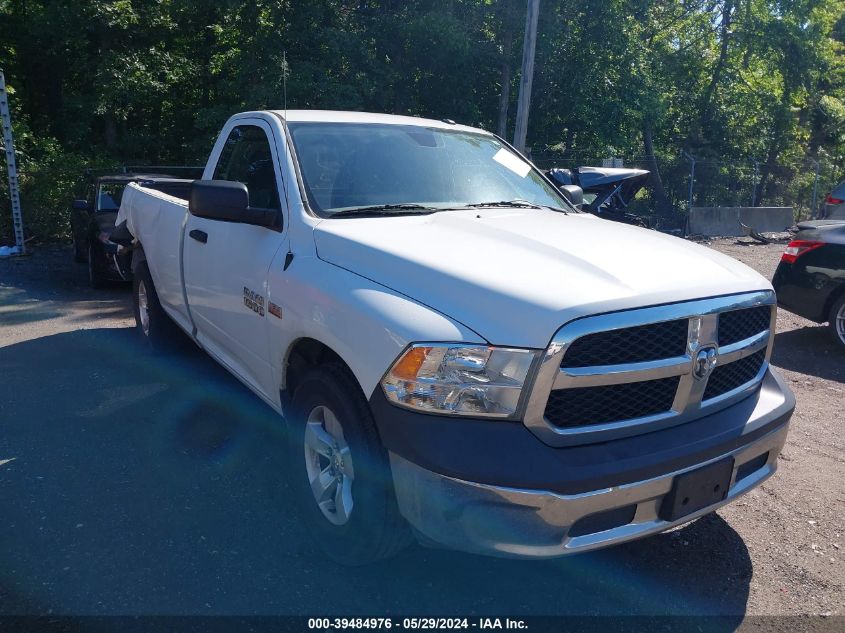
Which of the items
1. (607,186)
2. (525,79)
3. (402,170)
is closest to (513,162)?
(402,170)

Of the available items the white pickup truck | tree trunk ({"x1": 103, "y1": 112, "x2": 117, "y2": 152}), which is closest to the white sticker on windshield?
the white pickup truck

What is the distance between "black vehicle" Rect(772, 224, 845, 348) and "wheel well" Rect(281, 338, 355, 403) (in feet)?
18.9

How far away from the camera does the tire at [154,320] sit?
20.0 ft

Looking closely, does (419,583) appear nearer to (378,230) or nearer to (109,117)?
(378,230)

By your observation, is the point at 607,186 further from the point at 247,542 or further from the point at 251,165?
the point at 247,542

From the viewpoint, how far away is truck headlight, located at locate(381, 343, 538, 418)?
2.45 meters

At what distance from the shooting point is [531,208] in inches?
164

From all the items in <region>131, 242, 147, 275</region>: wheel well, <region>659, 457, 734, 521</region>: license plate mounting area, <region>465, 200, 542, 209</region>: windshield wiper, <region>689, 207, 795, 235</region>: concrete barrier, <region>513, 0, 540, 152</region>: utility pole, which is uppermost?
<region>513, 0, 540, 152</region>: utility pole

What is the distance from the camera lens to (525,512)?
239 centimetres

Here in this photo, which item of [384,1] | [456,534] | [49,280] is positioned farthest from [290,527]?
[384,1]

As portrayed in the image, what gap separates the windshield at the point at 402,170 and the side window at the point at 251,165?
0.78 ft

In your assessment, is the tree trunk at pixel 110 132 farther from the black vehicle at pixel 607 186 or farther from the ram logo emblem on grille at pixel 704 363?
the ram logo emblem on grille at pixel 704 363

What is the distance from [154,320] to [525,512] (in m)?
4.64

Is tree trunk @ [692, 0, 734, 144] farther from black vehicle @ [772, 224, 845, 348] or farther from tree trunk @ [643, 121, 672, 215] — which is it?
black vehicle @ [772, 224, 845, 348]
